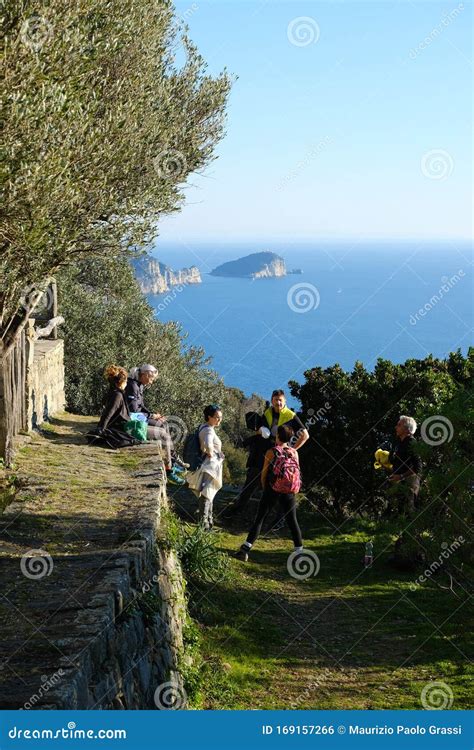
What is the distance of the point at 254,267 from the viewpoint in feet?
601

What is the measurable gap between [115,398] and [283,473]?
348 centimetres

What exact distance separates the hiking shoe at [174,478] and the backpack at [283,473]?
3468mm

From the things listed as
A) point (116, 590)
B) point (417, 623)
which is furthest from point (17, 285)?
point (417, 623)

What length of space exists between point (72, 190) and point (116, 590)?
5.84m

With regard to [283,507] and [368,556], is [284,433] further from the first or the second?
[368,556]

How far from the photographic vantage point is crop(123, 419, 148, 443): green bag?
599 inches

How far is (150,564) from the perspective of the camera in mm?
9742

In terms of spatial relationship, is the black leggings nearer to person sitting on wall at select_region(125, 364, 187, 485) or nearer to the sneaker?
the sneaker

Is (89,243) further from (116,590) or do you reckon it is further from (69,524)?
(116,590)

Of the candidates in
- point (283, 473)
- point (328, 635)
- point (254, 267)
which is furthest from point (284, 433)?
point (254, 267)

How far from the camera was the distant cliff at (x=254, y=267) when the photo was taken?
184 metres

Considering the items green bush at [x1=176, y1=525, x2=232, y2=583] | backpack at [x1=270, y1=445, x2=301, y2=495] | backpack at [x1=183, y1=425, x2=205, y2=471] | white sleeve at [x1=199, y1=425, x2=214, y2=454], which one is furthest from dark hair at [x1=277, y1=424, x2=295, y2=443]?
green bush at [x1=176, y1=525, x2=232, y2=583]

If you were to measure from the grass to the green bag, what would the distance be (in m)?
2.44

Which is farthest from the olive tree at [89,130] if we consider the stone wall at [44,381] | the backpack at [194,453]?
the backpack at [194,453]
